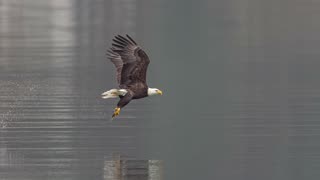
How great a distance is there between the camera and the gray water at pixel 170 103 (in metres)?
23.3

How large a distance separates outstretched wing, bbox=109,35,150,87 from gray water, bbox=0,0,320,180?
1230 mm

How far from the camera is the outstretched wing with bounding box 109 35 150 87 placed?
26.3 meters

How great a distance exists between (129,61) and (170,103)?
6.15 meters

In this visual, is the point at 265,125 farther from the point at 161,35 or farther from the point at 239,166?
the point at 161,35

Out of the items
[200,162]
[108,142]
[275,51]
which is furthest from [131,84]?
[275,51]

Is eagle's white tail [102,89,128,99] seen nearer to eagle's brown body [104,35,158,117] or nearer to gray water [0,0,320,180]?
eagle's brown body [104,35,158,117]

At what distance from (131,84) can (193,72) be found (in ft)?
45.4

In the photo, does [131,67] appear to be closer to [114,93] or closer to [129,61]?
[129,61]

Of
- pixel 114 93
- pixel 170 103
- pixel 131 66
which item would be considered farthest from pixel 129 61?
pixel 170 103

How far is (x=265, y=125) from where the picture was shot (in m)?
28.2

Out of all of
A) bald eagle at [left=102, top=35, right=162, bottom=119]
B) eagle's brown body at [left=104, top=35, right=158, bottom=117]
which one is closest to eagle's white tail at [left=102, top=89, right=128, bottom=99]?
bald eagle at [left=102, top=35, right=162, bottom=119]

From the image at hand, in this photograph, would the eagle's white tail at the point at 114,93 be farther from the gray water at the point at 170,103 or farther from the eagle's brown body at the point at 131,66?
the gray water at the point at 170,103

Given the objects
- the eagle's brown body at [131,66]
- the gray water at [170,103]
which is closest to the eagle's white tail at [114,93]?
the eagle's brown body at [131,66]

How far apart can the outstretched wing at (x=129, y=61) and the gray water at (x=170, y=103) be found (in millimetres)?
1230
